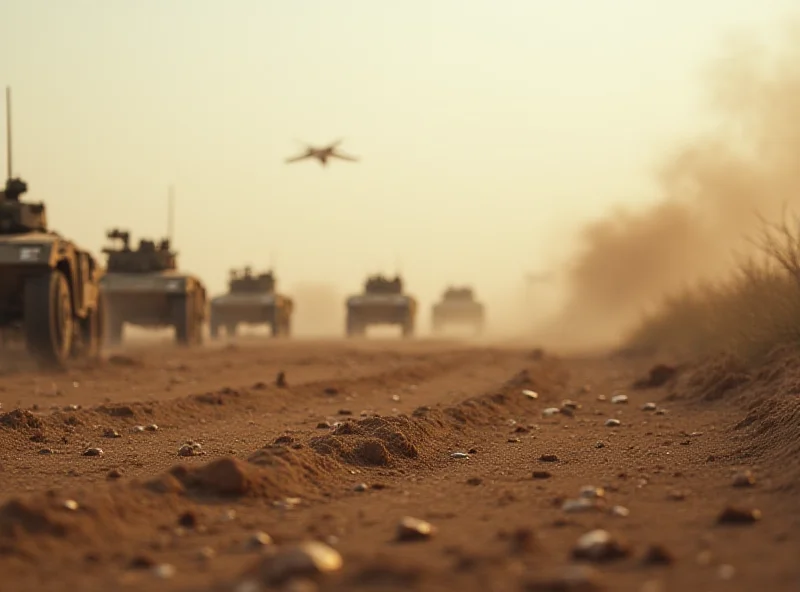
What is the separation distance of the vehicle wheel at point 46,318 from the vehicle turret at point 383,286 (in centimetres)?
2812

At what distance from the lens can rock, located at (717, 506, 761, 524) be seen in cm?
545

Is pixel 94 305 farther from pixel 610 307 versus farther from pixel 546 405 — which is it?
pixel 610 307

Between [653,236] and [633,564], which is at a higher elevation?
[653,236]

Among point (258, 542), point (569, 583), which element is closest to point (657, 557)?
point (569, 583)

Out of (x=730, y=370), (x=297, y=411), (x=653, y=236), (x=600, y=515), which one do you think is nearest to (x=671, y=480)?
(x=600, y=515)

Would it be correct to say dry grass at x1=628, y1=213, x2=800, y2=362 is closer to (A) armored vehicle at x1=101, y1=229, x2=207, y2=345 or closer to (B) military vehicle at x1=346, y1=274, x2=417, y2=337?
(A) armored vehicle at x1=101, y1=229, x2=207, y2=345

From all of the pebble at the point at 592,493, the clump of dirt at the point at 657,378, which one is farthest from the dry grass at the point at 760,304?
the pebble at the point at 592,493

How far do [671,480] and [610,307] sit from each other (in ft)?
174

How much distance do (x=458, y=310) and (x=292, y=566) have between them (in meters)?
52.2

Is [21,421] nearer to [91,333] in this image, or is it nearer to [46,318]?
[46,318]

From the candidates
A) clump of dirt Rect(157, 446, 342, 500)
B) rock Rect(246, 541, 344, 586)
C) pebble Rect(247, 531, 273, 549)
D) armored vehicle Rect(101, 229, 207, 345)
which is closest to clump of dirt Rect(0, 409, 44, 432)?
clump of dirt Rect(157, 446, 342, 500)

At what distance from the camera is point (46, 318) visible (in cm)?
1780

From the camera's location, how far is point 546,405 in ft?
44.6

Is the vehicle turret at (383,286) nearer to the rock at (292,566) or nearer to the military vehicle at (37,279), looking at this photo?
the military vehicle at (37,279)
